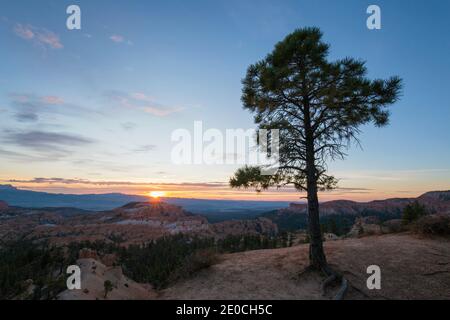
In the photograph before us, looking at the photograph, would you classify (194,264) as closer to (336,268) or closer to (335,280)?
(335,280)

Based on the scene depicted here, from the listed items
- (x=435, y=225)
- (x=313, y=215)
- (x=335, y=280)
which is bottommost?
(x=335, y=280)

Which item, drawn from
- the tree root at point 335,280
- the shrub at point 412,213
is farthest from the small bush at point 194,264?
the shrub at point 412,213

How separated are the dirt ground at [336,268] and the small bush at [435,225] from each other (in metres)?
2.56

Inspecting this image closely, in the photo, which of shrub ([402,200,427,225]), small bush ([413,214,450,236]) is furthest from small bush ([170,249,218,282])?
shrub ([402,200,427,225])

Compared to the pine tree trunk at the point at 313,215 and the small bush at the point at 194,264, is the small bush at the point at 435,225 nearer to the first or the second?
the pine tree trunk at the point at 313,215

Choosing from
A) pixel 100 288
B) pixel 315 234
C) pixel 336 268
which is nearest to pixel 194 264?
pixel 100 288

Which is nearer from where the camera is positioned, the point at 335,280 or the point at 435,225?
the point at 335,280

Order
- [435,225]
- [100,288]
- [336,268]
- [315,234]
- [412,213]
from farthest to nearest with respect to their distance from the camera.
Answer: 1. [412,213]
2. [435,225]
3. [315,234]
4. [336,268]
5. [100,288]

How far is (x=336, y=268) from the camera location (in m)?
10.2

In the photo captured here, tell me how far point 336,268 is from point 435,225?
10.1 m

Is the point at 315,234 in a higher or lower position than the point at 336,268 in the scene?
higher

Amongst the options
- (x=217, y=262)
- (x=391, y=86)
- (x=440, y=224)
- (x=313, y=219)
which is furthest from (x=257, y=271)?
(x=440, y=224)

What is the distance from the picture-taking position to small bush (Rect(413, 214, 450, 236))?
15391 mm
